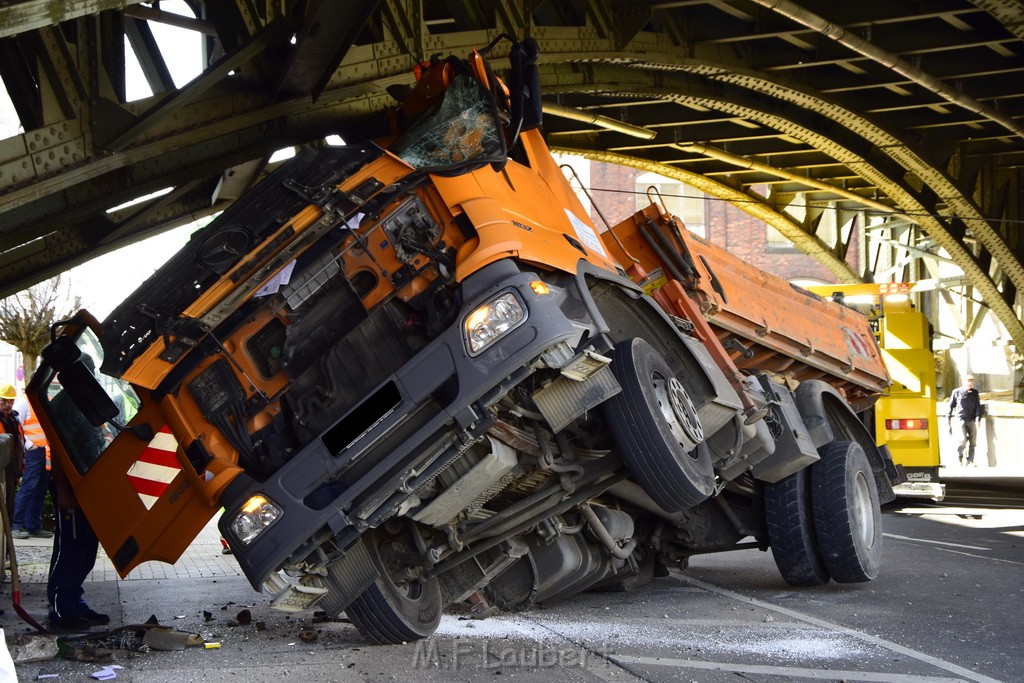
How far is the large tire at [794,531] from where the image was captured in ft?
27.0

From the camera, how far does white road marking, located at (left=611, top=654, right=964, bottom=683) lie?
215 inches

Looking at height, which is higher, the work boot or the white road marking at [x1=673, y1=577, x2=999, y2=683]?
the work boot

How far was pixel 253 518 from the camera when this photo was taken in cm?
541

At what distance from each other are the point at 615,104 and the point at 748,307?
27.1 ft

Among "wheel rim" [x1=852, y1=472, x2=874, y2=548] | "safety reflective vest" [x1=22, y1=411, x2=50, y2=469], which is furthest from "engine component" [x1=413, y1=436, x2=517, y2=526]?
"safety reflective vest" [x1=22, y1=411, x2=50, y2=469]

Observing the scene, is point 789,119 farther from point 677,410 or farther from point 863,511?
point 677,410

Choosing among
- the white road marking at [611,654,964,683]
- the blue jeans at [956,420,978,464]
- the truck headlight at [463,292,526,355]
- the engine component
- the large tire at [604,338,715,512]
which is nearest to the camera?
the truck headlight at [463,292,526,355]

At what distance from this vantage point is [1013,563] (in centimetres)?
980

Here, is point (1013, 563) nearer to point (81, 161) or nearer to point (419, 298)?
point (419, 298)

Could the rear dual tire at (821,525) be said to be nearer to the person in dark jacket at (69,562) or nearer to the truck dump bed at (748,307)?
the truck dump bed at (748,307)

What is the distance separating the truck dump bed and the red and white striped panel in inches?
126

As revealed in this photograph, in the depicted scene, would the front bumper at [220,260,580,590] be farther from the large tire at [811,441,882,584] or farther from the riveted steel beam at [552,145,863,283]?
the riveted steel beam at [552,145,863,283]

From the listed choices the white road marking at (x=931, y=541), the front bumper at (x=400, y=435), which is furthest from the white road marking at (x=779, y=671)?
the white road marking at (x=931, y=541)

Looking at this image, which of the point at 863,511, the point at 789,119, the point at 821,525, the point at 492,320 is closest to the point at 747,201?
the point at 789,119
